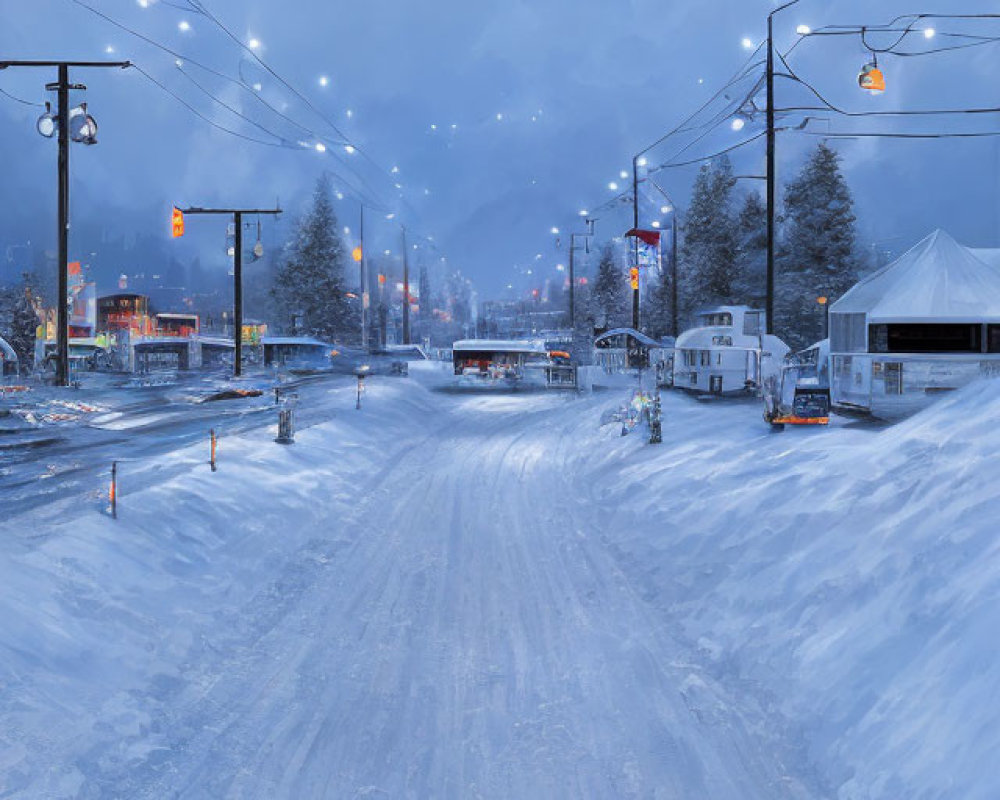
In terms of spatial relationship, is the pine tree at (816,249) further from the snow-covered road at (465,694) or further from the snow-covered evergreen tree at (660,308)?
the snow-covered road at (465,694)

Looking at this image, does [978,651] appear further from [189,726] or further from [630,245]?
[630,245]

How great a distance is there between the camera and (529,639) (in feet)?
26.1

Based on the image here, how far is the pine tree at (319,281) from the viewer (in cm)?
8056

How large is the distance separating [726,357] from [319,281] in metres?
54.4

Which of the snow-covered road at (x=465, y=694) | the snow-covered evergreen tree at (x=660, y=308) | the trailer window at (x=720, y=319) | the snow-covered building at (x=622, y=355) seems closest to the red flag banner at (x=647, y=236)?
the trailer window at (x=720, y=319)

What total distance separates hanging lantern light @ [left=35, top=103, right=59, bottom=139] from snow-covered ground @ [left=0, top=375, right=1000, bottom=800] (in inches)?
522

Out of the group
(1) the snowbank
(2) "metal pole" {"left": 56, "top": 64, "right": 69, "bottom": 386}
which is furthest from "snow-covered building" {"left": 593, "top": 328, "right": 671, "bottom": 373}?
(1) the snowbank

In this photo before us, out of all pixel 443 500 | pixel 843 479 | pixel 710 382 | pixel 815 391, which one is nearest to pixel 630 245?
pixel 710 382

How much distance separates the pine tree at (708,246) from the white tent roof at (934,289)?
45.9 metres

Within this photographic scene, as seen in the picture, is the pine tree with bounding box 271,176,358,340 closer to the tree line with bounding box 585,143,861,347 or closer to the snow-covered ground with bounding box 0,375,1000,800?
the tree line with bounding box 585,143,861,347

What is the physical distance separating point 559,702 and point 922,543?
3.83 metres

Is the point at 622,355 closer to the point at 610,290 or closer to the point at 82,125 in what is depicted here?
the point at 610,290

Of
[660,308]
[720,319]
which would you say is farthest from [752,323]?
[660,308]

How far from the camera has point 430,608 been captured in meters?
8.80
